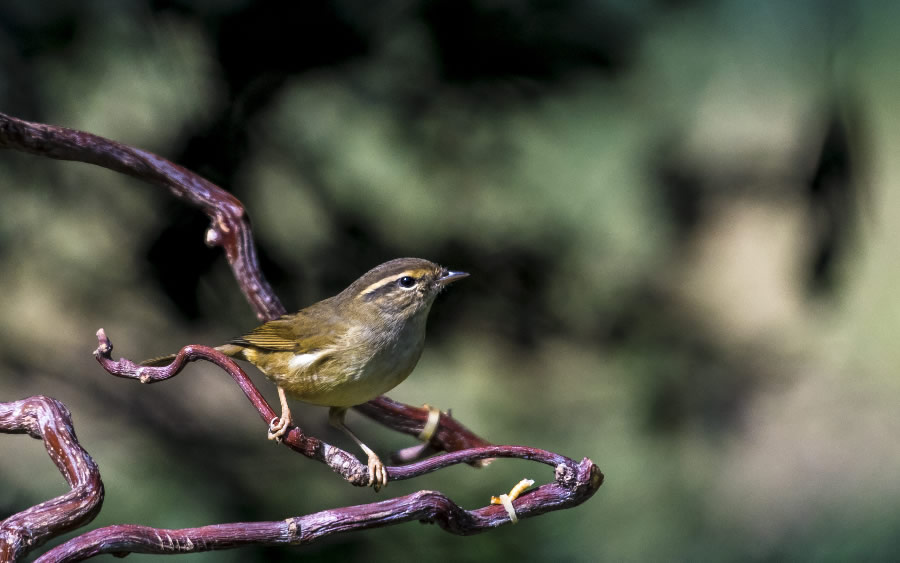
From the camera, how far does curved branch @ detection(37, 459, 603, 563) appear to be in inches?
57.7

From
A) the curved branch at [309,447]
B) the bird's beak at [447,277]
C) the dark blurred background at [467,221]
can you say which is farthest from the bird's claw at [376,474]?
the dark blurred background at [467,221]

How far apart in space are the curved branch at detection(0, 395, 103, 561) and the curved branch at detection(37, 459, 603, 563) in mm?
61

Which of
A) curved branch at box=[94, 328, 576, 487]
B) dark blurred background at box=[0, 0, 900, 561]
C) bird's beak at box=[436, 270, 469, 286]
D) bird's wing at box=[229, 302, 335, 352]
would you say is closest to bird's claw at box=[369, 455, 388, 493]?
curved branch at box=[94, 328, 576, 487]

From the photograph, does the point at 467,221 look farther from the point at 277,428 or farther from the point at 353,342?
the point at 277,428

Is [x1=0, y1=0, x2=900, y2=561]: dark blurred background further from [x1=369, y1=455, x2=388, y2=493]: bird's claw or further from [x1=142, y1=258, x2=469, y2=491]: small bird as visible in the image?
[x1=369, y1=455, x2=388, y2=493]: bird's claw

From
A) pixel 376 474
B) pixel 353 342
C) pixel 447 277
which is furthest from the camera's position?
pixel 447 277

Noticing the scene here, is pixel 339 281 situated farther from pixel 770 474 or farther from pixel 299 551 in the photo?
pixel 770 474

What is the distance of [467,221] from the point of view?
419 centimetres

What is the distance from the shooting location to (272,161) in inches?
149

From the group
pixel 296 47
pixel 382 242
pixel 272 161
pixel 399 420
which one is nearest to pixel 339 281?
pixel 382 242

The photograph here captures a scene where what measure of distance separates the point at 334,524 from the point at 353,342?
2.72 feet

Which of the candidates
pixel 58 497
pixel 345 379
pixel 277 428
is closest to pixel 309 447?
pixel 277 428

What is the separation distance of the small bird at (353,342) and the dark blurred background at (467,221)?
117 centimetres

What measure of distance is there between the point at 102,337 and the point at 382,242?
2.08 m
